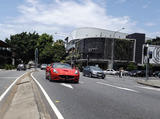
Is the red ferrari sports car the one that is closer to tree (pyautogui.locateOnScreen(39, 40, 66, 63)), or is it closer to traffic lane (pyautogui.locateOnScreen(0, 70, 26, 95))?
traffic lane (pyautogui.locateOnScreen(0, 70, 26, 95))

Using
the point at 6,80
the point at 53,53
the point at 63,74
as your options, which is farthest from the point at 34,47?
the point at 63,74

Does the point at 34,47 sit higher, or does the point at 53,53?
the point at 34,47

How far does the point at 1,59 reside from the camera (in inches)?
2276

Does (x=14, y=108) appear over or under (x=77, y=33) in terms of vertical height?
under

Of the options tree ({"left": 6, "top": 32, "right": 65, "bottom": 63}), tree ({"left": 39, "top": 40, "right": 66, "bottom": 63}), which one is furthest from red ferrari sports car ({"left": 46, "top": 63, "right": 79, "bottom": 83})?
tree ({"left": 39, "top": 40, "right": 66, "bottom": 63})

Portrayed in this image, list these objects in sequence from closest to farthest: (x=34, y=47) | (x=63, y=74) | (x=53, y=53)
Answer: (x=63, y=74)
(x=34, y=47)
(x=53, y=53)

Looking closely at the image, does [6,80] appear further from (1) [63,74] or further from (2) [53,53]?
(2) [53,53]

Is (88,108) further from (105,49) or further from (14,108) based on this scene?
(105,49)

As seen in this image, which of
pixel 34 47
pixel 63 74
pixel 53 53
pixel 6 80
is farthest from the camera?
pixel 53 53

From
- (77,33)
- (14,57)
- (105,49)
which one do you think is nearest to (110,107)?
(105,49)

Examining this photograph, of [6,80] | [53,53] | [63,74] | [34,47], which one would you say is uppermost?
[34,47]

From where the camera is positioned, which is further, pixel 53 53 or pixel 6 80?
pixel 53 53

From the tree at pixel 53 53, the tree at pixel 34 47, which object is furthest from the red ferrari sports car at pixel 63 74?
the tree at pixel 53 53

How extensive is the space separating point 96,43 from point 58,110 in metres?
54.4
